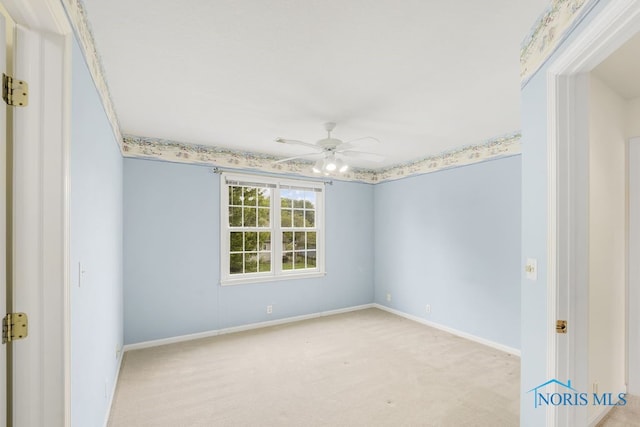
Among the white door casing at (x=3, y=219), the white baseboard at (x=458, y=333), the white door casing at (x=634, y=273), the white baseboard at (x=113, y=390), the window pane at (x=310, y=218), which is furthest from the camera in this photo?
the window pane at (x=310, y=218)

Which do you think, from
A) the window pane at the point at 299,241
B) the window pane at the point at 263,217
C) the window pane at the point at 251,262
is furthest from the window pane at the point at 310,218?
the window pane at the point at 251,262

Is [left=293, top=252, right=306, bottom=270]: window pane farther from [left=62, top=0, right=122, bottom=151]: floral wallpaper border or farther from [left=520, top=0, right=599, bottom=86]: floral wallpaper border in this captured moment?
[left=520, top=0, right=599, bottom=86]: floral wallpaper border

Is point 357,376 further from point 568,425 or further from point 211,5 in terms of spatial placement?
point 211,5

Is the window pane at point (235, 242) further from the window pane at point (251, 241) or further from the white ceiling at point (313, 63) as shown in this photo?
the white ceiling at point (313, 63)

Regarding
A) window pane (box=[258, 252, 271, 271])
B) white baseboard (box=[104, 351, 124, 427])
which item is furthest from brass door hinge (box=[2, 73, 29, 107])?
window pane (box=[258, 252, 271, 271])

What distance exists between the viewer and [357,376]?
2.89 meters

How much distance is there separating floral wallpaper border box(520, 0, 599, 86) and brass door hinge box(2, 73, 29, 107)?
212 cm

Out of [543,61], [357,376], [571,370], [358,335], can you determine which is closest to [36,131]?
[543,61]

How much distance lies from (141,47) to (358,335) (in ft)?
12.4

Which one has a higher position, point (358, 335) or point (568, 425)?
point (568, 425)

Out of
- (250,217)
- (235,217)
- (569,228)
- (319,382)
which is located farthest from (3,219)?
(250,217)

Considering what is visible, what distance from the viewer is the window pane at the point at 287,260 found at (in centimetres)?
467

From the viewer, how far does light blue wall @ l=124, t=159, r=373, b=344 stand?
11.8 ft

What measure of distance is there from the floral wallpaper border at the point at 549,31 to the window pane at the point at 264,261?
3.72 meters
